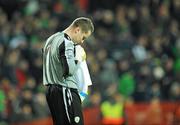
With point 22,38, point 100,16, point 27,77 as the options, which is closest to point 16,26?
point 22,38

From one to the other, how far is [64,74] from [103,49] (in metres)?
10.3

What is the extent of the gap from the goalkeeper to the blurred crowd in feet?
21.5

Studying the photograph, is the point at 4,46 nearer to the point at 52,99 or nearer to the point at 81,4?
the point at 81,4

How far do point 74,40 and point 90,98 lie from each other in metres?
8.44

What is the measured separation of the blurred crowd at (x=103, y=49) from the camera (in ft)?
54.1

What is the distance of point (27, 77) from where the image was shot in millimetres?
17297

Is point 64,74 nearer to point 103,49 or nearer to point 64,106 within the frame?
point 64,106

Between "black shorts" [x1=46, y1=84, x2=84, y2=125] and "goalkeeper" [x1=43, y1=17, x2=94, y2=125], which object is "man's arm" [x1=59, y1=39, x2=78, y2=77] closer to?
"goalkeeper" [x1=43, y1=17, x2=94, y2=125]

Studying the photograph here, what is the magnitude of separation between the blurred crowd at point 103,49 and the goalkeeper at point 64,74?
6.56m

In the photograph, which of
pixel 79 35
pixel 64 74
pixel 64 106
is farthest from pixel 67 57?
pixel 64 106

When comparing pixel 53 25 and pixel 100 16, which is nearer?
pixel 53 25

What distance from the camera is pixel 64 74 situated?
879 centimetres

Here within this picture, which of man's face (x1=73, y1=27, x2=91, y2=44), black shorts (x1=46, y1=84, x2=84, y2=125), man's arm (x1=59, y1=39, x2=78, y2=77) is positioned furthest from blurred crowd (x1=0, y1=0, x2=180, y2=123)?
man's arm (x1=59, y1=39, x2=78, y2=77)

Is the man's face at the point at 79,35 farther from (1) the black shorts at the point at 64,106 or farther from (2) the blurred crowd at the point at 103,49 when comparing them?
(2) the blurred crowd at the point at 103,49
